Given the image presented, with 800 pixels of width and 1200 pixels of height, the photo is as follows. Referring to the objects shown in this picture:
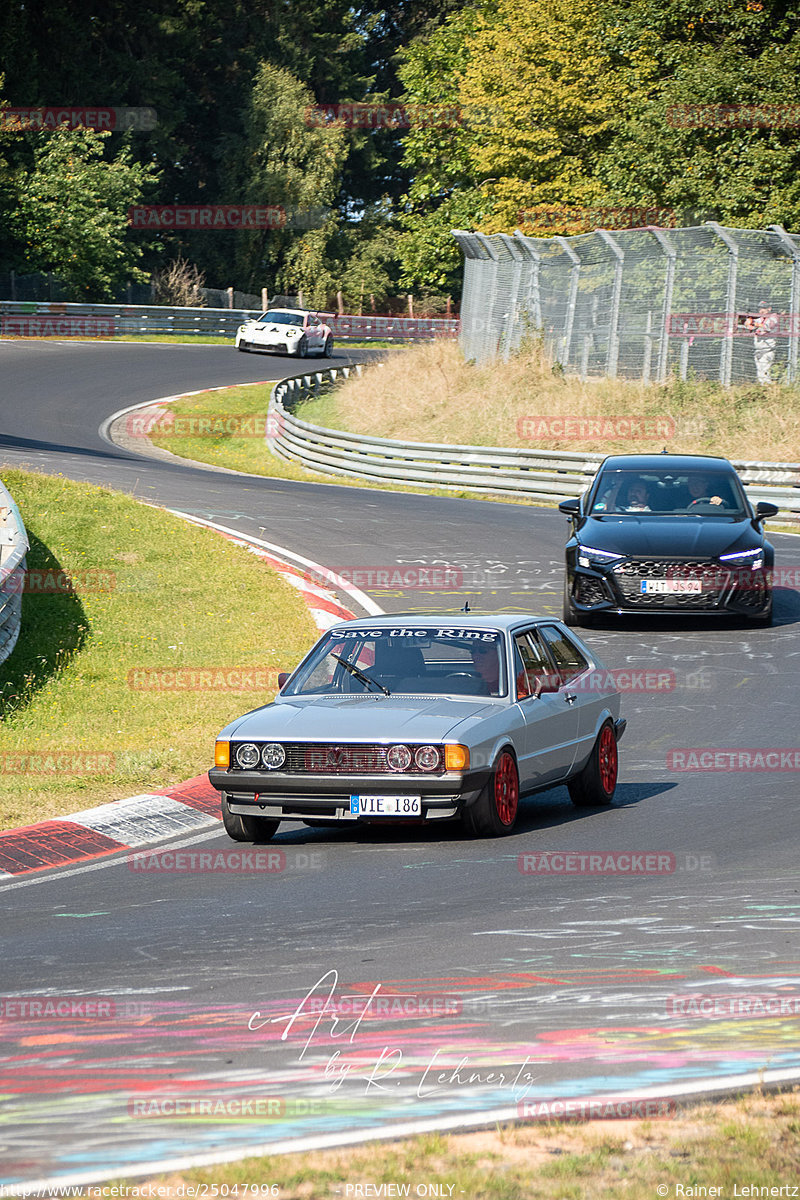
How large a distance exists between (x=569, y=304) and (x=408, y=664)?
2593cm

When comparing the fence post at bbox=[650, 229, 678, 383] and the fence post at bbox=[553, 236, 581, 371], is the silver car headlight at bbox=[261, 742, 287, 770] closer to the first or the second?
the fence post at bbox=[650, 229, 678, 383]

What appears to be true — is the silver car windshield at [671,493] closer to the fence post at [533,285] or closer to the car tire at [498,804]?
the car tire at [498,804]

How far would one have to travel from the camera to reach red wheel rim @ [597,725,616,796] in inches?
416

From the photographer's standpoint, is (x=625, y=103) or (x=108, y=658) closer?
(x=108, y=658)

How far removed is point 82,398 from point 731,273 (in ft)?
61.3

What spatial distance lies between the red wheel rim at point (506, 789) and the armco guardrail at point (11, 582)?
638 cm

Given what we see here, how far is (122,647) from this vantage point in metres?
16.5

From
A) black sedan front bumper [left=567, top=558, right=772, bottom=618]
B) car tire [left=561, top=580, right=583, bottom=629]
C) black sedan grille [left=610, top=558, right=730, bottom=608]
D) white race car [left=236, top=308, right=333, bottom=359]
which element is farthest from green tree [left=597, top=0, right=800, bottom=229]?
black sedan grille [left=610, top=558, right=730, bottom=608]

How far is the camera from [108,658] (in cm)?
1614

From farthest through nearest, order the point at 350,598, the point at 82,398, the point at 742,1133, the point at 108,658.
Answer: the point at 82,398 → the point at 350,598 → the point at 108,658 → the point at 742,1133

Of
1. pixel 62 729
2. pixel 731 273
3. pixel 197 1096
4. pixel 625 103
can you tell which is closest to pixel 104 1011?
pixel 197 1096

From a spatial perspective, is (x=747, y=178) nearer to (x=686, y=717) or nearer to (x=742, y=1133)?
(x=686, y=717)

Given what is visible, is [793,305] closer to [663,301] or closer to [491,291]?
[663,301]

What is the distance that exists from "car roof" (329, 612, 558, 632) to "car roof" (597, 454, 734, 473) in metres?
7.71
